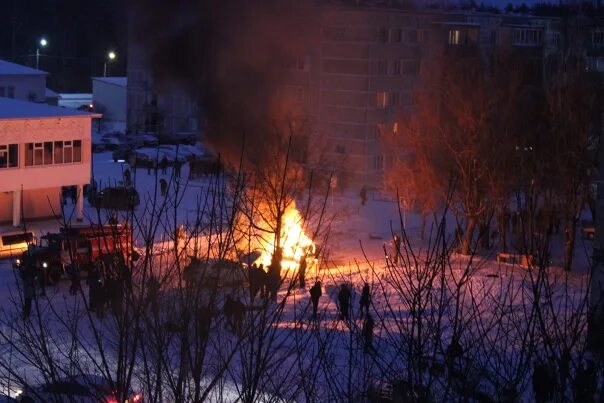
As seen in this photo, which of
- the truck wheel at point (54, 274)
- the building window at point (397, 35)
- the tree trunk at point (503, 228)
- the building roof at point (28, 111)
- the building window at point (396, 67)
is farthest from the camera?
the building window at point (396, 67)

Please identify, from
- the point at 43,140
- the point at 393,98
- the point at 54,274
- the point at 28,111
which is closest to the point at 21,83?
the point at 393,98

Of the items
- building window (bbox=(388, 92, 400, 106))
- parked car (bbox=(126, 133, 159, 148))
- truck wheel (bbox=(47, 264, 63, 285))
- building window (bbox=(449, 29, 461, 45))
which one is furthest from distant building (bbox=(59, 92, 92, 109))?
truck wheel (bbox=(47, 264, 63, 285))

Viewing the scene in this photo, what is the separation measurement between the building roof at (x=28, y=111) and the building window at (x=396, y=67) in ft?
30.6

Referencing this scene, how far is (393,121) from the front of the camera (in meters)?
26.5

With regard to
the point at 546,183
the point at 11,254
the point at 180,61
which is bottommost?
the point at 11,254

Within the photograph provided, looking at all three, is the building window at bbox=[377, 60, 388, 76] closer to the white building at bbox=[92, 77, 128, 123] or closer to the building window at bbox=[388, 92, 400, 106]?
the building window at bbox=[388, 92, 400, 106]

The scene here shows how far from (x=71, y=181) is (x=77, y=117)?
4.07ft

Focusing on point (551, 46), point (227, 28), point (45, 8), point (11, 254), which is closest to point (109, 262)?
point (11, 254)

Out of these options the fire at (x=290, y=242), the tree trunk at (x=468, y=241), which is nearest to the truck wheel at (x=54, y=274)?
the fire at (x=290, y=242)

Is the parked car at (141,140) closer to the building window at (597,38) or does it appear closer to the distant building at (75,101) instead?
the distant building at (75,101)

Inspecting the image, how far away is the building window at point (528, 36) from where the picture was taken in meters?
33.6

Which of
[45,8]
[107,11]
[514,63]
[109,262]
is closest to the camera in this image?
[109,262]

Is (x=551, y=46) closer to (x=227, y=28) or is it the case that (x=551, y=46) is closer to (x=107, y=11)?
(x=227, y=28)

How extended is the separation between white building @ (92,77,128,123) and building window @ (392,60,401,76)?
45.2 feet
